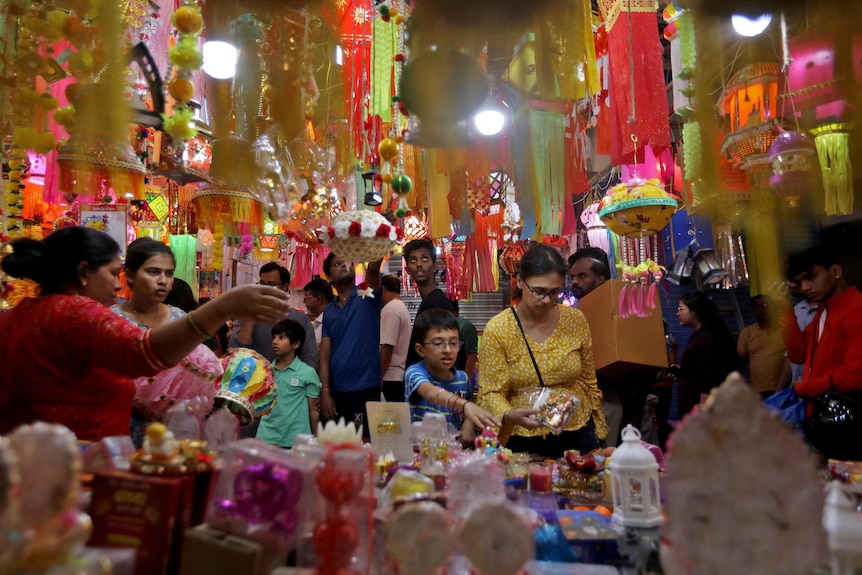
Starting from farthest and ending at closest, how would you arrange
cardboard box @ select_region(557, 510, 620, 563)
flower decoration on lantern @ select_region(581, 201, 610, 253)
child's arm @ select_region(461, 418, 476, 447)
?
flower decoration on lantern @ select_region(581, 201, 610, 253)
child's arm @ select_region(461, 418, 476, 447)
cardboard box @ select_region(557, 510, 620, 563)

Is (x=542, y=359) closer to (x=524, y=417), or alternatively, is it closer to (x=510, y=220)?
(x=524, y=417)

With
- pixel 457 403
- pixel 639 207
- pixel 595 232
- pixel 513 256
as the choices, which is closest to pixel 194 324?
pixel 457 403

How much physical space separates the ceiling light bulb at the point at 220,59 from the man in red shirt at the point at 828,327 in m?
2.81

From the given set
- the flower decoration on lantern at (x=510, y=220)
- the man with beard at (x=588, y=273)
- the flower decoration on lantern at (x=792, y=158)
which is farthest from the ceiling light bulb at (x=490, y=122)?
the flower decoration on lantern at (x=510, y=220)

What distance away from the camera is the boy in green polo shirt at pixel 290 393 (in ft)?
10.9

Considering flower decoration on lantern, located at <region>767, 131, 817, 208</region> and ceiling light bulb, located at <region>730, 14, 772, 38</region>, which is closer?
ceiling light bulb, located at <region>730, 14, 772, 38</region>

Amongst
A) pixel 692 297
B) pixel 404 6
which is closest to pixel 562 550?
pixel 404 6

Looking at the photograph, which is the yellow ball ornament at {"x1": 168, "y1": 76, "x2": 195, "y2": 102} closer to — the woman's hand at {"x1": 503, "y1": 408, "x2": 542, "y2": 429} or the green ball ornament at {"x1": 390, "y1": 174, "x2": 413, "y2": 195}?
the green ball ornament at {"x1": 390, "y1": 174, "x2": 413, "y2": 195}

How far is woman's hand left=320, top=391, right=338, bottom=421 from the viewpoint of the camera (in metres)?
3.56

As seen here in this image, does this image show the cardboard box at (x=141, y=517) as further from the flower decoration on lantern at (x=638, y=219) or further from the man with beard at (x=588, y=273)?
the man with beard at (x=588, y=273)

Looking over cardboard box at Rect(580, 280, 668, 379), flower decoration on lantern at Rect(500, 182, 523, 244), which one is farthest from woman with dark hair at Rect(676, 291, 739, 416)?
flower decoration on lantern at Rect(500, 182, 523, 244)

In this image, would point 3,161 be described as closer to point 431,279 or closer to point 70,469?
point 431,279

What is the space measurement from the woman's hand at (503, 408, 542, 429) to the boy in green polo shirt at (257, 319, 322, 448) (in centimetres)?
163

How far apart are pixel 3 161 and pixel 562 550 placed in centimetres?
278
